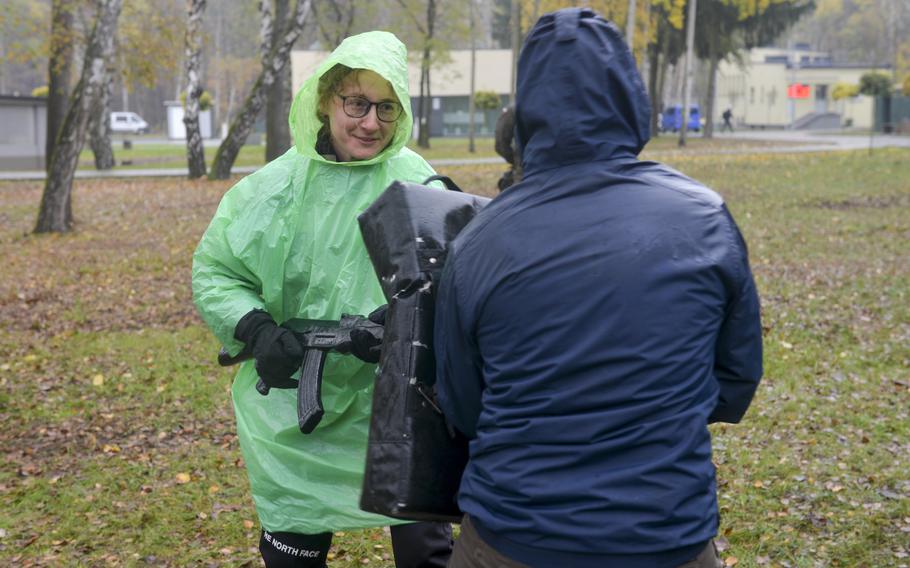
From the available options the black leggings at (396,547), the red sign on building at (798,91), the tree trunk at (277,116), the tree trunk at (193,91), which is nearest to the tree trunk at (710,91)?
the tree trunk at (277,116)

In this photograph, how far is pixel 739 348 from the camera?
2.32 meters

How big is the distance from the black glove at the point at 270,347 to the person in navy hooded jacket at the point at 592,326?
949 mm

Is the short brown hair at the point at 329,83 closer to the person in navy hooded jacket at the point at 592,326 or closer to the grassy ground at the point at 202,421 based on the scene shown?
the person in navy hooded jacket at the point at 592,326

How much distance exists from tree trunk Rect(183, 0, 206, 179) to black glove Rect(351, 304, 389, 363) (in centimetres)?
2366

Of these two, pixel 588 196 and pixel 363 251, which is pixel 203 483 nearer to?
pixel 363 251

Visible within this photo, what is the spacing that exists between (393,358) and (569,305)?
0.57 m

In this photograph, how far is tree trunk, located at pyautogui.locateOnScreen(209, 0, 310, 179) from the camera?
22391 millimetres

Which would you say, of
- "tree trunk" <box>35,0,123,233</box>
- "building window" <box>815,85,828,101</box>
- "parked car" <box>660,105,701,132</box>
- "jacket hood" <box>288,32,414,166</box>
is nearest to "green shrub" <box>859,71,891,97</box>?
"parked car" <box>660,105,701,132</box>

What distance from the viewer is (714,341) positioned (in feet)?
7.34

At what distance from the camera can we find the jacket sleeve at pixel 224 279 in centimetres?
330

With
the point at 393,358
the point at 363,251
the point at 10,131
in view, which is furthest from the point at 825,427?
the point at 10,131

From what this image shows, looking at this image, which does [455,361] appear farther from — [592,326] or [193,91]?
[193,91]

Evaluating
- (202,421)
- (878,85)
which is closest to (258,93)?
(202,421)

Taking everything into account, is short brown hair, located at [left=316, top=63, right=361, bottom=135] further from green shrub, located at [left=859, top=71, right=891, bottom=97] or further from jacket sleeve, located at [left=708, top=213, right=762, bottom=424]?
green shrub, located at [left=859, top=71, right=891, bottom=97]
